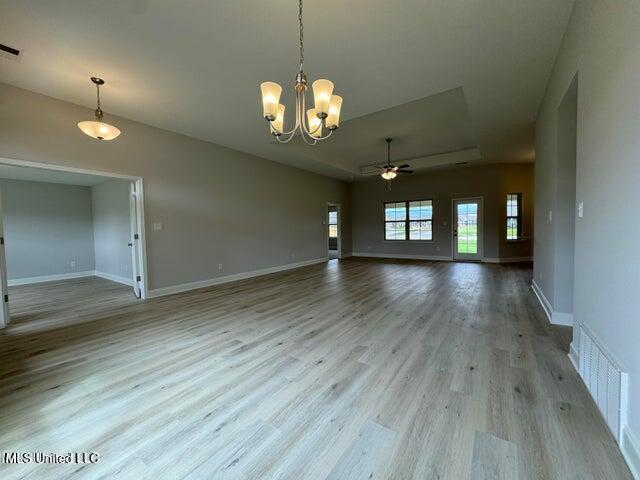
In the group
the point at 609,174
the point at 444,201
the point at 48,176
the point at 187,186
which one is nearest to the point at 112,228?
the point at 48,176

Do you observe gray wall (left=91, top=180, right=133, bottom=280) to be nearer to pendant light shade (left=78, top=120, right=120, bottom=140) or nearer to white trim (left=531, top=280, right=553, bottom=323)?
pendant light shade (left=78, top=120, right=120, bottom=140)

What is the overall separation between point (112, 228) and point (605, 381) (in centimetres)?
817

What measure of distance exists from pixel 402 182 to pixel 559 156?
21.7 ft

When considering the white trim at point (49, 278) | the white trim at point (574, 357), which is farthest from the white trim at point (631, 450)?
the white trim at point (49, 278)

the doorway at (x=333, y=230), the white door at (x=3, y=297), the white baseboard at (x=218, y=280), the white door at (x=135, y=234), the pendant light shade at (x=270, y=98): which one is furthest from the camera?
the doorway at (x=333, y=230)

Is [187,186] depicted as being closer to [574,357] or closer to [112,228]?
[112,228]

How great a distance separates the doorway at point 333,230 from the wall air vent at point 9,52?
23.8 feet

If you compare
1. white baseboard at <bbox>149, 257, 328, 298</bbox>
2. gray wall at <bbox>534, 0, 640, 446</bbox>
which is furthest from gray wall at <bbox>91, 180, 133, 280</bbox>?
gray wall at <bbox>534, 0, 640, 446</bbox>

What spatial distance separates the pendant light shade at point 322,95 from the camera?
2127mm

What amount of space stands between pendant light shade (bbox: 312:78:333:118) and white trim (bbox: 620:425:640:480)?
8.54 ft

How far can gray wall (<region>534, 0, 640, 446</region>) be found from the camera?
4.14 feet

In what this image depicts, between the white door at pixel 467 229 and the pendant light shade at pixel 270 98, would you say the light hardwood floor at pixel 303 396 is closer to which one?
the pendant light shade at pixel 270 98

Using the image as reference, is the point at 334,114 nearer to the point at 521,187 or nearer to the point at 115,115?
the point at 115,115

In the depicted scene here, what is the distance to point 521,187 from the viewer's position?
794cm
